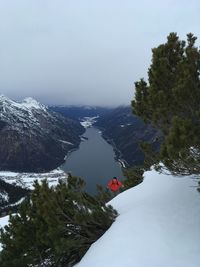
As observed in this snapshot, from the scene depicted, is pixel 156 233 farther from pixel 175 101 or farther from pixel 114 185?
pixel 114 185

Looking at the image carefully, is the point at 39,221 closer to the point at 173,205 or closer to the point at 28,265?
the point at 28,265

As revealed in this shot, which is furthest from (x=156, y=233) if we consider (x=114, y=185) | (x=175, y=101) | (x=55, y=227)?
(x=114, y=185)

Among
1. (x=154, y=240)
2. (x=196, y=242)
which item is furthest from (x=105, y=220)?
(x=196, y=242)

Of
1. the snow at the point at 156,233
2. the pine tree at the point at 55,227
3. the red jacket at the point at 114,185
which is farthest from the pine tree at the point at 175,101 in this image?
the red jacket at the point at 114,185

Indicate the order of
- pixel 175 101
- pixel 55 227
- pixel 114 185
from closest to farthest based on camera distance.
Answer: pixel 175 101, pixel 55 227, pixel 114 185

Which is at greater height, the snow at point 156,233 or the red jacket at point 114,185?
the snow at point 156,233

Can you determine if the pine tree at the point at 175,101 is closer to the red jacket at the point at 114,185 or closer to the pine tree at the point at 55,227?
the pine tree at the point at 55,227

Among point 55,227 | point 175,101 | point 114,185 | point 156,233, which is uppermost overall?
point 175,101
